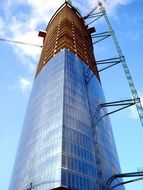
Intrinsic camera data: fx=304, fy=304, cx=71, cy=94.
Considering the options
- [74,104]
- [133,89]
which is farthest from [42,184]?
[133,89]

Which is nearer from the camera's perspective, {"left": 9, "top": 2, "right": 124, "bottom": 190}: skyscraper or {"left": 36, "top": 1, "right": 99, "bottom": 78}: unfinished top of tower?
{"left": 9, "top": 2, "right": 124, "bottom": 190}: skyscraper

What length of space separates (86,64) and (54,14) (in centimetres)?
5601

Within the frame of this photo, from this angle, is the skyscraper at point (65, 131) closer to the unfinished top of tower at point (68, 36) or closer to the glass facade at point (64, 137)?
the glass facade at point (64, 137)

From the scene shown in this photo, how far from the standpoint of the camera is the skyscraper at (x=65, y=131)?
83.8m

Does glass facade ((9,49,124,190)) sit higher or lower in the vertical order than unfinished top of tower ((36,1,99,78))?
lower

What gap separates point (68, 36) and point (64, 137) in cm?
6790

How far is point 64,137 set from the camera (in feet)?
295

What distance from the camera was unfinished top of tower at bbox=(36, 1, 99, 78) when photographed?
140 m

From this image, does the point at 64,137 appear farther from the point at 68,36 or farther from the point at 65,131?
the point at 68,36

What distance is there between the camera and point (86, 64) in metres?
134

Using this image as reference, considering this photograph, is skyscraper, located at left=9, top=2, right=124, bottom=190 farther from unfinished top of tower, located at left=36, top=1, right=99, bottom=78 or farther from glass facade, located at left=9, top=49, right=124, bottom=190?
unfinished top of tower, located at left=36, top=1, right=99, bottom=78

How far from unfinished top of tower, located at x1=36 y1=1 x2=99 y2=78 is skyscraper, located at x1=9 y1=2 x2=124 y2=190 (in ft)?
2.33

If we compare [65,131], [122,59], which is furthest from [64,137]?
[122,59]

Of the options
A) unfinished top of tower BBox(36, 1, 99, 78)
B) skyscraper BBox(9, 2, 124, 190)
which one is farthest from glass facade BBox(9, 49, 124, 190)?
unfinished top of tower BBox(36, 1, 99, 78)
